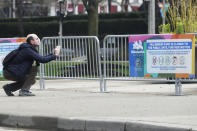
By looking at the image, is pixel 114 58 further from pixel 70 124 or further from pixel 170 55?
pixel 70 124

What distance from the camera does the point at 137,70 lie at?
37.8 ft

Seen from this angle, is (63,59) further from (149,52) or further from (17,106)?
(17,106)

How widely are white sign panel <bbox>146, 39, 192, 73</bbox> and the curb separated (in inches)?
152

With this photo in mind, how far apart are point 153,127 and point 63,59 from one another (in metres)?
6.40

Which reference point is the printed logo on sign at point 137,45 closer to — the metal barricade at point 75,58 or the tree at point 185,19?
the metal barricade at point 75,58

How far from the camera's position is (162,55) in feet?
36.1

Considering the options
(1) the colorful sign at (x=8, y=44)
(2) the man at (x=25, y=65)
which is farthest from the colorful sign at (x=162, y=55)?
(1) the colorful sign at (x=8, y=44)

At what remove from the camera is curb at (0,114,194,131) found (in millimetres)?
6916

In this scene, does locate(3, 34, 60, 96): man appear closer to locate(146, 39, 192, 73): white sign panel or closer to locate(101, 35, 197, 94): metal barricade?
locate(101, 35, 197, 94): metal barricade

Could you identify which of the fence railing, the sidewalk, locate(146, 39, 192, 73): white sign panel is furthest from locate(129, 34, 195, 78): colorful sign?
the sidewalk

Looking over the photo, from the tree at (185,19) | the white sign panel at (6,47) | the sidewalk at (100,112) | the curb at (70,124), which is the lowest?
the curb at (70,124)

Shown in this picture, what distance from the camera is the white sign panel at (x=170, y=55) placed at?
1078 centimetres

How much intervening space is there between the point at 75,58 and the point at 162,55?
2457 millimetres

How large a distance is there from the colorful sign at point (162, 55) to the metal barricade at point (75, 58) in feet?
3.67
